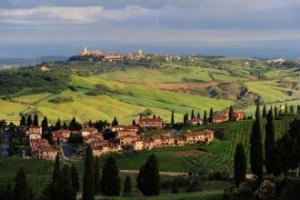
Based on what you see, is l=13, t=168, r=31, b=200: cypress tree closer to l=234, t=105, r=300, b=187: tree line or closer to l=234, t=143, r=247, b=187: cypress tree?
l=234, t=105, r=300, b=187: tree line

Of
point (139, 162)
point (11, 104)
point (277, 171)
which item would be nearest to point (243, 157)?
point (277, 171)

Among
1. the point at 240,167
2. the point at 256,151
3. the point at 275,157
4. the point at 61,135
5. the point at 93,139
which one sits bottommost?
the point at 61,135

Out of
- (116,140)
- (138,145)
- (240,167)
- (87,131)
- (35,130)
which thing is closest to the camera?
(240,167)

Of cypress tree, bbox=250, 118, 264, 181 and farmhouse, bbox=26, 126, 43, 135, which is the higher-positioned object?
cypress tree, bbox=250, 118, 264, 181

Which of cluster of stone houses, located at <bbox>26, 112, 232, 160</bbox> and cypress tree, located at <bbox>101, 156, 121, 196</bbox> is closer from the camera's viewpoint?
cypress tree, located at <bbox>101, 156, 121, 196</bbox>

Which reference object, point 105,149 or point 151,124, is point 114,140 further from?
point 151,124

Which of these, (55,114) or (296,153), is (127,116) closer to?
(55,114)

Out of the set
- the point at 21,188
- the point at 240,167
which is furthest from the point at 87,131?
the point at 240,167

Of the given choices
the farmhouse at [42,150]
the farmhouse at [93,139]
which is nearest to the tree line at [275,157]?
the farmhouse at [42,150]

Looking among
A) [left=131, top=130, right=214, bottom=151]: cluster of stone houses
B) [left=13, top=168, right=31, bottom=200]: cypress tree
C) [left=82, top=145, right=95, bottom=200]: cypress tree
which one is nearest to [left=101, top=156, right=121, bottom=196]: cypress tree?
[left=82, top=145, right=95, bottom=200]: cypress tree

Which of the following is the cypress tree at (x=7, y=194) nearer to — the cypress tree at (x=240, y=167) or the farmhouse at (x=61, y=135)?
the cypress tree at (x=240, y=167)
